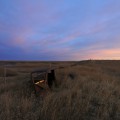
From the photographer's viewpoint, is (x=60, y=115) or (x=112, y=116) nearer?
(x=60, y=115)

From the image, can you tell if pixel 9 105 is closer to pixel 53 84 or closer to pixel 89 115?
pixel 89 115

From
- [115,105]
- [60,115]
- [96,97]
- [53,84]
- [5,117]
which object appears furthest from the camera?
[53,84]

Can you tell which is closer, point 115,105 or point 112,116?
point 112,116

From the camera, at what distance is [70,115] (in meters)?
6.33

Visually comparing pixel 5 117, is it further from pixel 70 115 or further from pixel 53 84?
pixel 53 84

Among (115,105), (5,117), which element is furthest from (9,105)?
(115,105)

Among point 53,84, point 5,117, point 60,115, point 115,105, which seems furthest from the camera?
point 53,84

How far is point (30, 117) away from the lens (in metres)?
5.93

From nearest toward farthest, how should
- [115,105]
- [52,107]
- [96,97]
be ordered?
1. [52,107]
2. [115,105]
3. [96,97]

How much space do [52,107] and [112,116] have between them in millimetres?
1753

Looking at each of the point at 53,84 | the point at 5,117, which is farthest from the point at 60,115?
the point at 53,84

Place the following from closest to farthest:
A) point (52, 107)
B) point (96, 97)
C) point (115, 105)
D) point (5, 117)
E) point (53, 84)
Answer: point (5, 117), point (52, 107), point (115, 105), point (96, 97), point (53, 84)

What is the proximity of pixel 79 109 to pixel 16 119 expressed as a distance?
1.96m

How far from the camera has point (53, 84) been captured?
13.2m
